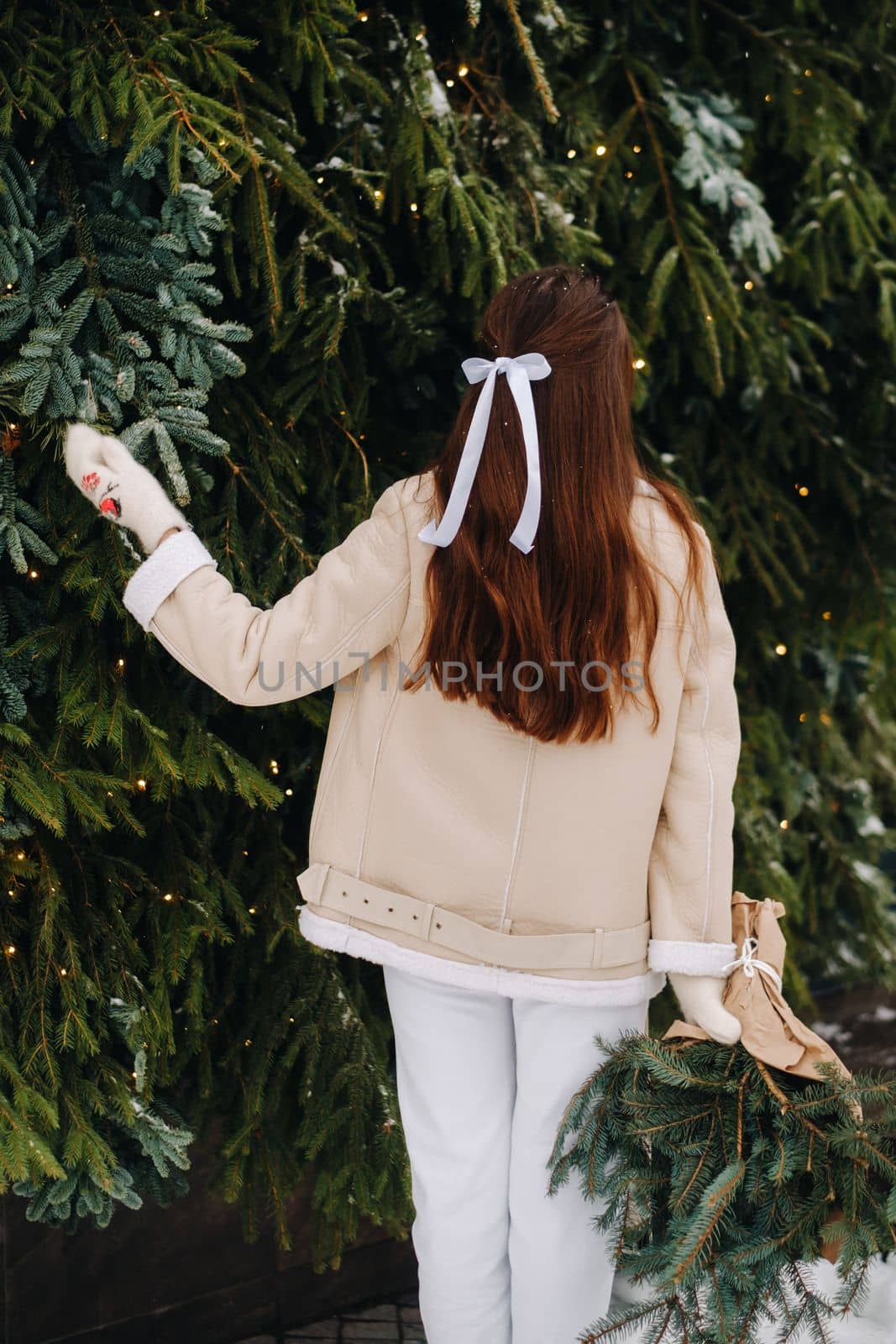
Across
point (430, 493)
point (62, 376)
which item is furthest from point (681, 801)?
point (62, 376)

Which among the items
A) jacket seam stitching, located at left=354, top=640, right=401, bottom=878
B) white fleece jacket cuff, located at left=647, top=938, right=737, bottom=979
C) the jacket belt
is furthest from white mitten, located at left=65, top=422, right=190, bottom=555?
white fleece jacket cuff, located at left=647, top=938, right=737, bottom=979

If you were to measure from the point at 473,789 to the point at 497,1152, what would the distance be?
626 millimetres

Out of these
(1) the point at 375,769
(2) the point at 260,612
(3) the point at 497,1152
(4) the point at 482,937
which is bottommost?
(3) the point at 497,1152

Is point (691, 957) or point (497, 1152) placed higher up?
point (691, 957)

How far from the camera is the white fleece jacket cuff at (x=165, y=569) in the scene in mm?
1855

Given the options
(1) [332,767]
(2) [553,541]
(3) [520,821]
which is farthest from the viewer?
(1) [332,767]

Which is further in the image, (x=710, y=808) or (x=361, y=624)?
(x=710, y=808)

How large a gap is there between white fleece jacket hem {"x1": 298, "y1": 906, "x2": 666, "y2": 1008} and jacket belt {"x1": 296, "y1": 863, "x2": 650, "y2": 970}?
23 millimetres

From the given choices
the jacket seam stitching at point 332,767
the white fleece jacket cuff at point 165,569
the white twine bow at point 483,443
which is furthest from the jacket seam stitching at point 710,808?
the white fleece jacket cuff at point 165,569

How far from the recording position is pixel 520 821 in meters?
1.93

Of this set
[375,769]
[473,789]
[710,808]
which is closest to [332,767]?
[375,769]

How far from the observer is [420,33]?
8.54ft

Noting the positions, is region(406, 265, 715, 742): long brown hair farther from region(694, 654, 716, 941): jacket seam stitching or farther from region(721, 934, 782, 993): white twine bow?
region(721, 934, 782, 993): white twine bow

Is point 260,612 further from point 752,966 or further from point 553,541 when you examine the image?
point 752,966
